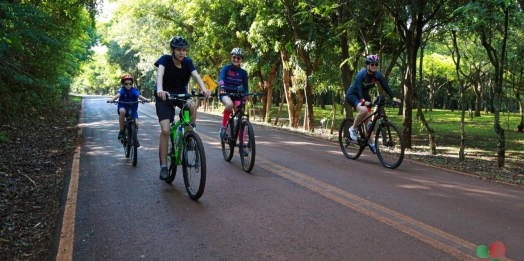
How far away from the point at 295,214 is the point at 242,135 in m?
2.89

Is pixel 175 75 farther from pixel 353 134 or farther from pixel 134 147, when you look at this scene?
pixel 353 134

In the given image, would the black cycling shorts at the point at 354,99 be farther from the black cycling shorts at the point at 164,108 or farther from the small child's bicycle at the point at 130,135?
the small child's bicycle at the point at 130,135

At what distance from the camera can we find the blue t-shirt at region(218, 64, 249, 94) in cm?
770

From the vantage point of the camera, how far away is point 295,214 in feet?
15.6

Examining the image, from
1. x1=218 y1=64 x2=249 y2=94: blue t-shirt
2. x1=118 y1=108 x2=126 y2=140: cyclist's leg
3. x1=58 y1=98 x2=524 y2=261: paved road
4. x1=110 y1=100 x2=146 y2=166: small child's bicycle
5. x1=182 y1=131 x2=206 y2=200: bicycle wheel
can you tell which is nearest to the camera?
x1=58 y1=98 x2=524 y2=261: paved road

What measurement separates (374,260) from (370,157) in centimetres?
587

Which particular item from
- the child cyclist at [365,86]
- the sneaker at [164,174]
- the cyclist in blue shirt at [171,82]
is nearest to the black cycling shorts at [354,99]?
the child cyclist at [365,86]

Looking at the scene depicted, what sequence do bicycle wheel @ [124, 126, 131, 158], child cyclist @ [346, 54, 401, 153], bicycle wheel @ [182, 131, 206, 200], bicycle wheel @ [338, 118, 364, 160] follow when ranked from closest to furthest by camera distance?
bicycle wheel @ [182, 131, 206, 200]
child cyclist @ [346, 54, 401, 153]
bicycle wheel @ [124, 126, 131, 158]
bicycle wheel @ [338, 118, 364, 160]

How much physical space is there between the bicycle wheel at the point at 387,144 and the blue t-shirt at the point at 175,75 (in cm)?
419

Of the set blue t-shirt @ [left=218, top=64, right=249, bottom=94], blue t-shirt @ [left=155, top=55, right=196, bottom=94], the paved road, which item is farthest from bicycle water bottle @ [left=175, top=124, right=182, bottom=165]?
blue t-shirt @ [left=218, top=64, right=249, bottom=94]

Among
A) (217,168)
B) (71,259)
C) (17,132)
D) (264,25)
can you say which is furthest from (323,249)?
(264,25)

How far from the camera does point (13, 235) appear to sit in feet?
14.8

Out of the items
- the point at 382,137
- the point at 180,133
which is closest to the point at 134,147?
the point at 180,133

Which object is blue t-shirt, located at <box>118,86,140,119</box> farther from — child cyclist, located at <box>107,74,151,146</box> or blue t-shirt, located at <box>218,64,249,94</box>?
blue t-shirt, located at <box>218,64,249,94</box>
